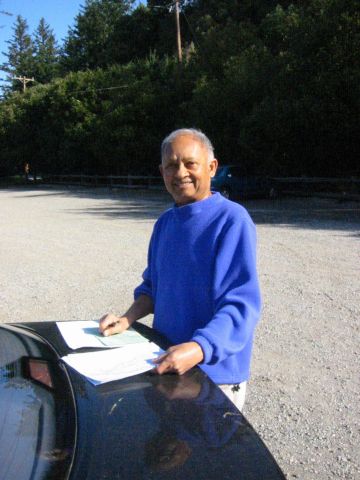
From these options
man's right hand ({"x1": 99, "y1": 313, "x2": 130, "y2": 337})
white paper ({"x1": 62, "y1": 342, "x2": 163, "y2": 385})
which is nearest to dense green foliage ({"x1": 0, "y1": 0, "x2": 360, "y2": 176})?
man's right hand ({"x1": 99, "y1": 313, "x2": 130, "y2": 337})

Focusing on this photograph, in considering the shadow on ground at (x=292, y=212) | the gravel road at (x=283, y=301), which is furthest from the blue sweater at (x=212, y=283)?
the shadow on ground at (x=292, y=212)

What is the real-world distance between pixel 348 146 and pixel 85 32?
48030mm

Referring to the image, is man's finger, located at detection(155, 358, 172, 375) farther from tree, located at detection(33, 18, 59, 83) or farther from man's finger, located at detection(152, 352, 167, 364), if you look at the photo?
tree, located at detection(33, 18, 59, 83)

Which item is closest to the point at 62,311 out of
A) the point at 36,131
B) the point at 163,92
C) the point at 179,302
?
the point at 179,302

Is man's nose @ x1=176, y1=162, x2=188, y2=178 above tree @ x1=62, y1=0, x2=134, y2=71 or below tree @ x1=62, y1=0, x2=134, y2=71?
below

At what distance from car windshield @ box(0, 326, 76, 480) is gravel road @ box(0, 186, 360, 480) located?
1781 mm

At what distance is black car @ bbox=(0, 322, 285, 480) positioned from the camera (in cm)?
122

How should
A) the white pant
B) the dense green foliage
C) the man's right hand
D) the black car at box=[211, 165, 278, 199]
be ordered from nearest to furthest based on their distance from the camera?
the white pant
the man's right hand
the dense green foliage
the black car at box=[211, 165, 278, 199]

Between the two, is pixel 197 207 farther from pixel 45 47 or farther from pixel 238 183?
pixel 45 47

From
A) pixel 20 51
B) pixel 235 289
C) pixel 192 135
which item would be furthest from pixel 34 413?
pixel 20 51

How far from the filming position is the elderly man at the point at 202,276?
1761mm

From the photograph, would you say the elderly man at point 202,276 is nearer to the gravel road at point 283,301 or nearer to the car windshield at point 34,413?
the car windshield at point 34,413

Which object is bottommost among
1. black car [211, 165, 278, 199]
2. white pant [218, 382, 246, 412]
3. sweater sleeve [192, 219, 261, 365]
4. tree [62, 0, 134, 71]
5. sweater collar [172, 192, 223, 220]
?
black car [211, 165, 278, 199]

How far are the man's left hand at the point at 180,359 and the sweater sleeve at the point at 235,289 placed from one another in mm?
88
